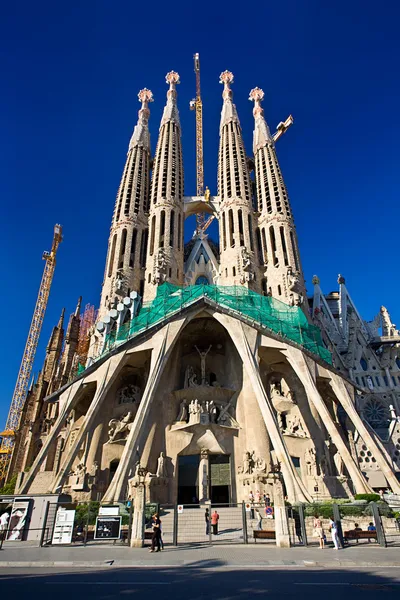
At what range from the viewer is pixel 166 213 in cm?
3681

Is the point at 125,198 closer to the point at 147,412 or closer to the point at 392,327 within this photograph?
the point at 147,412

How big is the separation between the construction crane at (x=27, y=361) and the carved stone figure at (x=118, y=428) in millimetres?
38027

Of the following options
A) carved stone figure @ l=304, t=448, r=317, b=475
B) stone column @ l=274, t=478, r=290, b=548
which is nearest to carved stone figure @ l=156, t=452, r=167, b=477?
carved stone figure @ l=304, t=448, r=317, b=475

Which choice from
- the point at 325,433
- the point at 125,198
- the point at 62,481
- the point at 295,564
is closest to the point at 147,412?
the point at 62,481

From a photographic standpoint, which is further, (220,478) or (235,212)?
(235,212)

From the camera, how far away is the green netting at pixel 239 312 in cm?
2675

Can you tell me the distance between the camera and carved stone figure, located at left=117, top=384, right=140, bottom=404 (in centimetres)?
2723

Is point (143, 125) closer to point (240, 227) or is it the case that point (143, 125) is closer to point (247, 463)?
point (240, 227)

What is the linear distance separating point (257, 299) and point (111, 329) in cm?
1152

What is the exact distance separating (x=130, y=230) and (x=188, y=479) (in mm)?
22337

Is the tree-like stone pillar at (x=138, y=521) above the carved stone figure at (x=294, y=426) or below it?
below

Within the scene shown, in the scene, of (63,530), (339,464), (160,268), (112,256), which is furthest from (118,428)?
(112,256)

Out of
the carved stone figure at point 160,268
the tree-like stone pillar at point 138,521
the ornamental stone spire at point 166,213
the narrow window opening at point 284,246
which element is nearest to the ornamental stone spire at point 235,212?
the narrow window opening at point 284,246

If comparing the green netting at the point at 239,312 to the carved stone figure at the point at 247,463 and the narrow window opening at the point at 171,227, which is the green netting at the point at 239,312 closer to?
the narrow window opening at the point at 171,227
